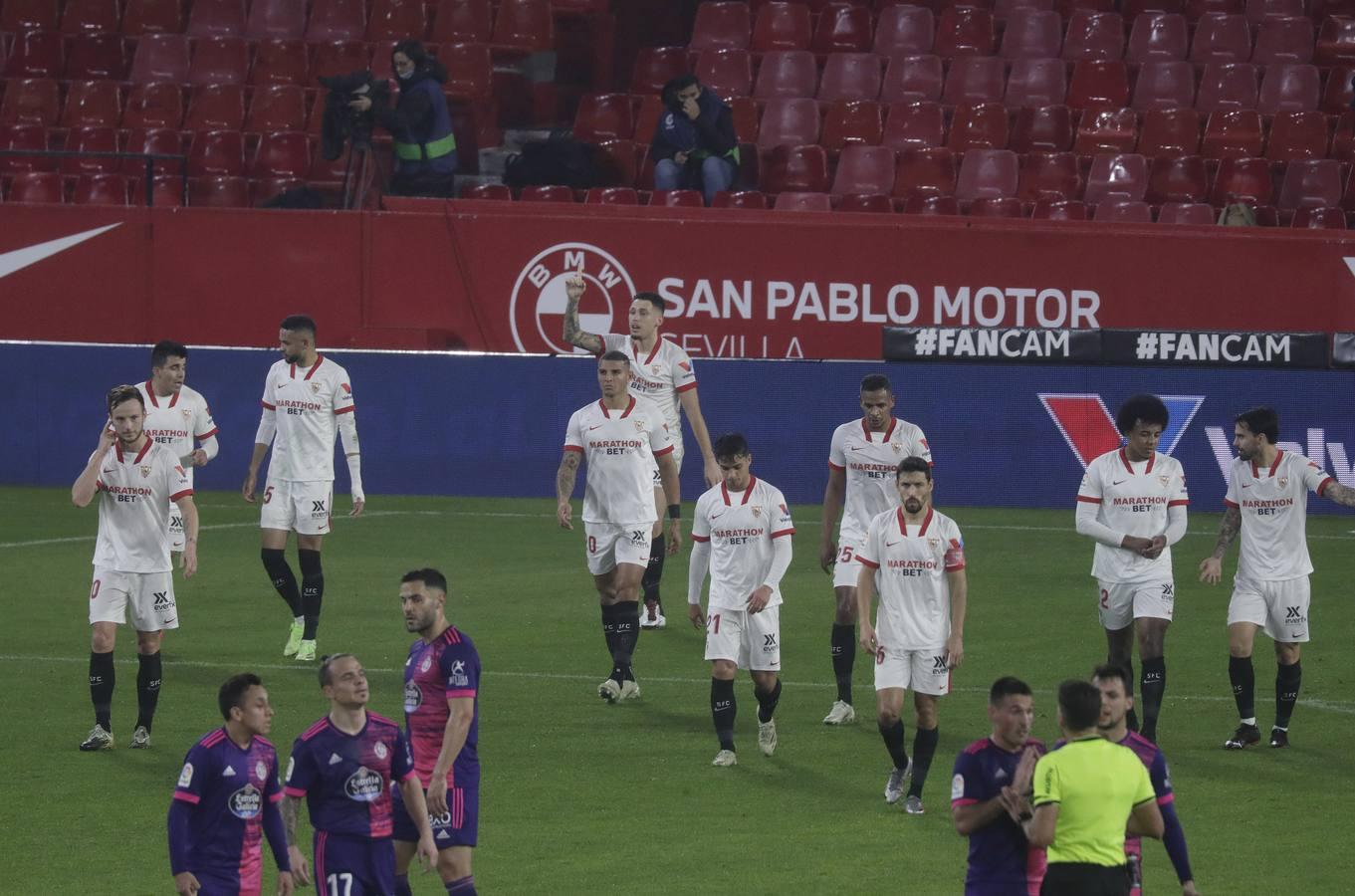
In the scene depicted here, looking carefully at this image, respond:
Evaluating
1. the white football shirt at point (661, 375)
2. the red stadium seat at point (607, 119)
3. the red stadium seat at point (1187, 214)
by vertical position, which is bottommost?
the white football shirt at point (661, 375)

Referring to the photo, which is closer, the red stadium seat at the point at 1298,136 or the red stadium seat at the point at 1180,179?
the red stadium seat at the point at 1180,179

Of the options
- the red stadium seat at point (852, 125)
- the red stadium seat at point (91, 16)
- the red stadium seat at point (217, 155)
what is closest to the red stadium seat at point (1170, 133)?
the red stadium seat at point (852, 125)

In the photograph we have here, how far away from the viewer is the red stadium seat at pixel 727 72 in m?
28.4

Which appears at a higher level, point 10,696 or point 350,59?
point 350,59

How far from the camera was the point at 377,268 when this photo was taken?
2497 cm

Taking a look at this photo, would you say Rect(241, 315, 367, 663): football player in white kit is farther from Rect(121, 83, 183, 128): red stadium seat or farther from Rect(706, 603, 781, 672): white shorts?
Rect(121, 83, 183, 128): red stadium seat

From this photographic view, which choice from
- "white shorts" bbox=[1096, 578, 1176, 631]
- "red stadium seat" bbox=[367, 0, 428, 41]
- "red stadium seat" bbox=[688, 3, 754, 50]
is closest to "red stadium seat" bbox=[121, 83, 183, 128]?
"red stadium seat" bbox=[367, 0, 428, 41]

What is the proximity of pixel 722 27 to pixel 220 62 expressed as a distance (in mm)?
7119

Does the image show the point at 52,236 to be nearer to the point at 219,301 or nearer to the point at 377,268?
the point at 219,301

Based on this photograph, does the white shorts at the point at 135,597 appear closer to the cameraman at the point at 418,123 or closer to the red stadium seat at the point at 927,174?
the cameraman at the point at 418,123

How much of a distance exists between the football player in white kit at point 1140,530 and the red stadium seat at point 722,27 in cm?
1732

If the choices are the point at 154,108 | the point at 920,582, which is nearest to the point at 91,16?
the point at 154,108

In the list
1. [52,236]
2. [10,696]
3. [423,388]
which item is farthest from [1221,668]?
[52,236]

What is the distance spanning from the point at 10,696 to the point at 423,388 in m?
10.1
